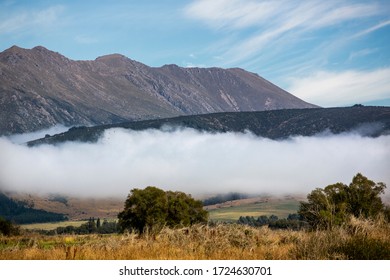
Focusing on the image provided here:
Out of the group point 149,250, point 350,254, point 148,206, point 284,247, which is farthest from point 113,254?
point 148,206

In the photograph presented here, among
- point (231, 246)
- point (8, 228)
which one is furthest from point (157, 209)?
point (231, 246)

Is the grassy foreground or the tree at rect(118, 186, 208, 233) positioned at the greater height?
the grassy foreground

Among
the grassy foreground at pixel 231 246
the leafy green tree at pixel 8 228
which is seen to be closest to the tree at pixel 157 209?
the leafy green tree at pixel 8 228

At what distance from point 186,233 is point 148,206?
5638 cm

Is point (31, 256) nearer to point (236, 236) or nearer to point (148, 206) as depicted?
point (236, 236)

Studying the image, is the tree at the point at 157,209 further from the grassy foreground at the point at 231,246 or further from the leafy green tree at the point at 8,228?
the grassy foreground at the point at 231,246

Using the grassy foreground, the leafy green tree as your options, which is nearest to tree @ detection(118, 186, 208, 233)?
the leafy green tree

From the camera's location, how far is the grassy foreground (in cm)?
1210

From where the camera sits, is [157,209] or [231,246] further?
[157,209]

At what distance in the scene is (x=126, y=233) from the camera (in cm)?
1529

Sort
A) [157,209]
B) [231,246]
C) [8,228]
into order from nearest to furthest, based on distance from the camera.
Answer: [231,246] < [157,209] < [8,228]

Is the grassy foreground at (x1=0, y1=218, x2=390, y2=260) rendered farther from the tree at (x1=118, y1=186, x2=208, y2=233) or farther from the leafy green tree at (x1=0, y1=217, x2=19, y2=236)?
the leafy green tree at (x1=0, y1=217, x2=19, y2=236)

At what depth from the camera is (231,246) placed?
47.8ft

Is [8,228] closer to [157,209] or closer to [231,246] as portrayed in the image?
[157,209]
